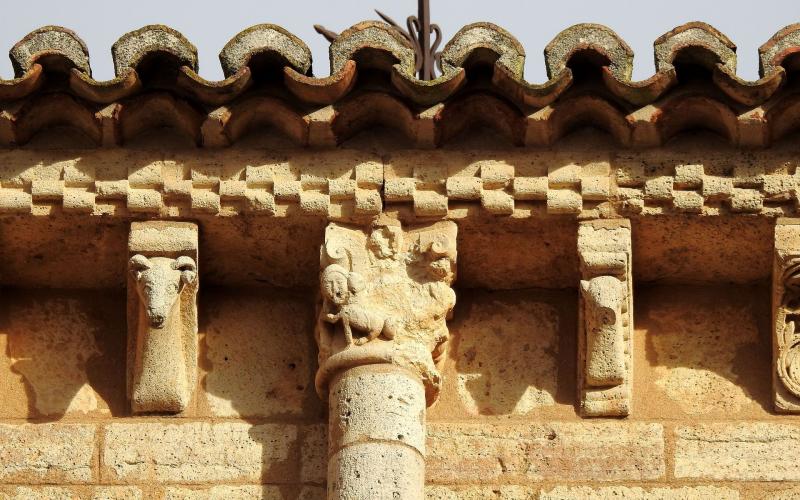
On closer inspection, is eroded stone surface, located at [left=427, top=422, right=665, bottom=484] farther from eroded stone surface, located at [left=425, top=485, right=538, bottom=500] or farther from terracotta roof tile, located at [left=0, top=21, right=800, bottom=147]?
terracotta roof tile, located at [left=0, top=21, right=800, bottom=147]

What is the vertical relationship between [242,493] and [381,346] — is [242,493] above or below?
below

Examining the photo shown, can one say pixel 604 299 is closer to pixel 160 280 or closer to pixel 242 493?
pixel 242 493

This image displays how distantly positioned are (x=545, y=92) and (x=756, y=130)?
0.70 meters

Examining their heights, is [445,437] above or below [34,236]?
below

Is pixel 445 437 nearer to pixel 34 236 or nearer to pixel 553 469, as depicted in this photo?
pixel 553 469

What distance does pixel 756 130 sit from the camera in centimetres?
873

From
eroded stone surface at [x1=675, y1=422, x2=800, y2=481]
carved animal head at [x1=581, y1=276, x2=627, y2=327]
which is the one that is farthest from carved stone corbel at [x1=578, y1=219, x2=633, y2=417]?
eroded stone surface at [x1=675, y1=422, x2=800, y2=481]

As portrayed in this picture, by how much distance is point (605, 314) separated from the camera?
8695mm

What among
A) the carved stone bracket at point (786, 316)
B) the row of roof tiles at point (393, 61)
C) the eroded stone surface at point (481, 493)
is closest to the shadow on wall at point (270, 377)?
the eroded stone surface at point (481, 493)

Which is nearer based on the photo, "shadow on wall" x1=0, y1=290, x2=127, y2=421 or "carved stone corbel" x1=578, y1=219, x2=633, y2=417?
"carved stone corbel" x1=578, y1=219, x2=633, y2=417

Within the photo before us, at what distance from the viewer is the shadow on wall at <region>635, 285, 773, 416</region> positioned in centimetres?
888

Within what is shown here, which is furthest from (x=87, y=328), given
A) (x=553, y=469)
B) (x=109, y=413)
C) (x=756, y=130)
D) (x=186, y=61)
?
(x=756, y=130)

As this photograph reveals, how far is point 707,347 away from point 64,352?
7.06ft

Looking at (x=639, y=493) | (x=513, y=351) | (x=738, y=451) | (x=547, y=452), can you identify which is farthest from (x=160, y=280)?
(x=738, y=451)
